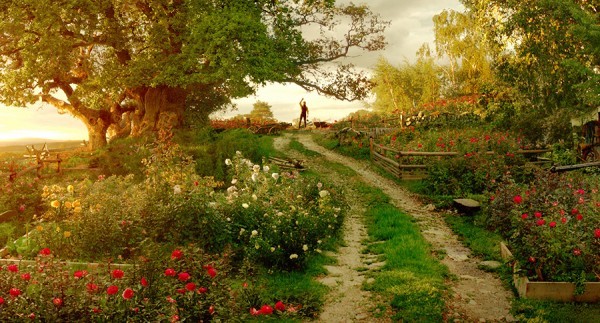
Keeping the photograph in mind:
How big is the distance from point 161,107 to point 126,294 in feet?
69.8

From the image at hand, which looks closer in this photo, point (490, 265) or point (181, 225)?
point (181, 225)

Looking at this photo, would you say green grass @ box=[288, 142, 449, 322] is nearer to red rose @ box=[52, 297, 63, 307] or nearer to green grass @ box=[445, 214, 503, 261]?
green grass @ box=[445, 214, 503, 261]

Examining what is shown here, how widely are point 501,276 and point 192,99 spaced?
84.2ft

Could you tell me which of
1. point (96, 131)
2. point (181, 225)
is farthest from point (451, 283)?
point (96, 131)

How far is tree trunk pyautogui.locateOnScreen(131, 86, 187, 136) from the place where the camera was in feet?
80.2

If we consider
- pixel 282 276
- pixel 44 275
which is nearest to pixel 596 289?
pixel 282 276

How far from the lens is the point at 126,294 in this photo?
182 inches

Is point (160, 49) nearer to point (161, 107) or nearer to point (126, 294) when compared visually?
point (161, 107)

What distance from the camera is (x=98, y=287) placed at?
561 cm

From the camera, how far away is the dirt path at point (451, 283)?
7148 mm

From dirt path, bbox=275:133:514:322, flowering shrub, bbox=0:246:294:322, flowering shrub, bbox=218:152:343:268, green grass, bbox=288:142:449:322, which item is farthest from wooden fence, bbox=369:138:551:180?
flowering shrub, bbox=0:246:294:322

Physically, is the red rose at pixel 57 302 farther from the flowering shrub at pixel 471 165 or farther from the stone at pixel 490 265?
the flowering shrub at pixel 471 165

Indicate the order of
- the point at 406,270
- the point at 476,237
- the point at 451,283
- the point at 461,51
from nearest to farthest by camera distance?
the point at 451,283 → the point at 406,270 → the point at 476,237 → the point at 461,51

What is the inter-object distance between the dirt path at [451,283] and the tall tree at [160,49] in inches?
371
